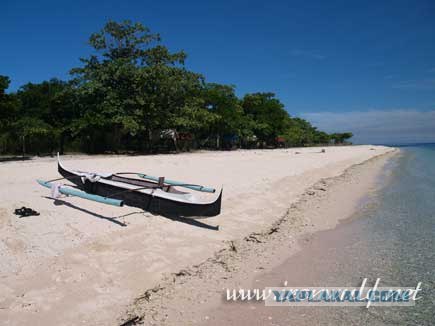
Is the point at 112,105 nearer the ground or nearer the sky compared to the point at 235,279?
nearer the sky

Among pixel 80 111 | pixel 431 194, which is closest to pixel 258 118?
pixel 80 111

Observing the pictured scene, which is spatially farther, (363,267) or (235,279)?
(363,267)

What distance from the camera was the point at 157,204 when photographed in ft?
16.9

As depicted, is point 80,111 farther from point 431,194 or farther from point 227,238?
point 431,194

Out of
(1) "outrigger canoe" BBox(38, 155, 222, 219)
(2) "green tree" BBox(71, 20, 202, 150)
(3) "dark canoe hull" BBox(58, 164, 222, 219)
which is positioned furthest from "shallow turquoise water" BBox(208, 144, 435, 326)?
(2) "green tree" BBox(71, 20, 202, 150)

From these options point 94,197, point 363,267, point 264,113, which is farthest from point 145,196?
point 264,113

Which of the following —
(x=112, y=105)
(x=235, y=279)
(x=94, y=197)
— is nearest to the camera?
(x=235, y=279)

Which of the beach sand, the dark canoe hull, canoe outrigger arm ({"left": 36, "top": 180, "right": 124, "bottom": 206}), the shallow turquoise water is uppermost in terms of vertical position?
canoe outrigger arm ({"left": 36, "top": 180, "right": 124, "bottom": 206})

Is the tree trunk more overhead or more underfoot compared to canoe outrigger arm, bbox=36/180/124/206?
more overhead

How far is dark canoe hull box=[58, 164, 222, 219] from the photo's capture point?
4482mm

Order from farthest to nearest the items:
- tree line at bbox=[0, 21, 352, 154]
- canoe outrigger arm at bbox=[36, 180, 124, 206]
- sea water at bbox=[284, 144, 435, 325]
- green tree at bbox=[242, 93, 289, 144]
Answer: green tree at bbox=[242, 93, 289, 144] → tree line at bbox=[0, 21, 352, 154] → canoe outrigger arm at bbox=[36, 180, 124, 206] → sea water at bbox=[284, 144, 435, 325]

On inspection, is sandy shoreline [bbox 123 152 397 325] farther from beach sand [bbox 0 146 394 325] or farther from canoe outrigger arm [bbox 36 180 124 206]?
canoe outrigger arm [bbox 36 180 124 206]

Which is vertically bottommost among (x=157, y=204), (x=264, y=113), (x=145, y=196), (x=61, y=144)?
(x=157, y=204)

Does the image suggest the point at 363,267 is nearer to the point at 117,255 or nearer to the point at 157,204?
the point at 117,255
